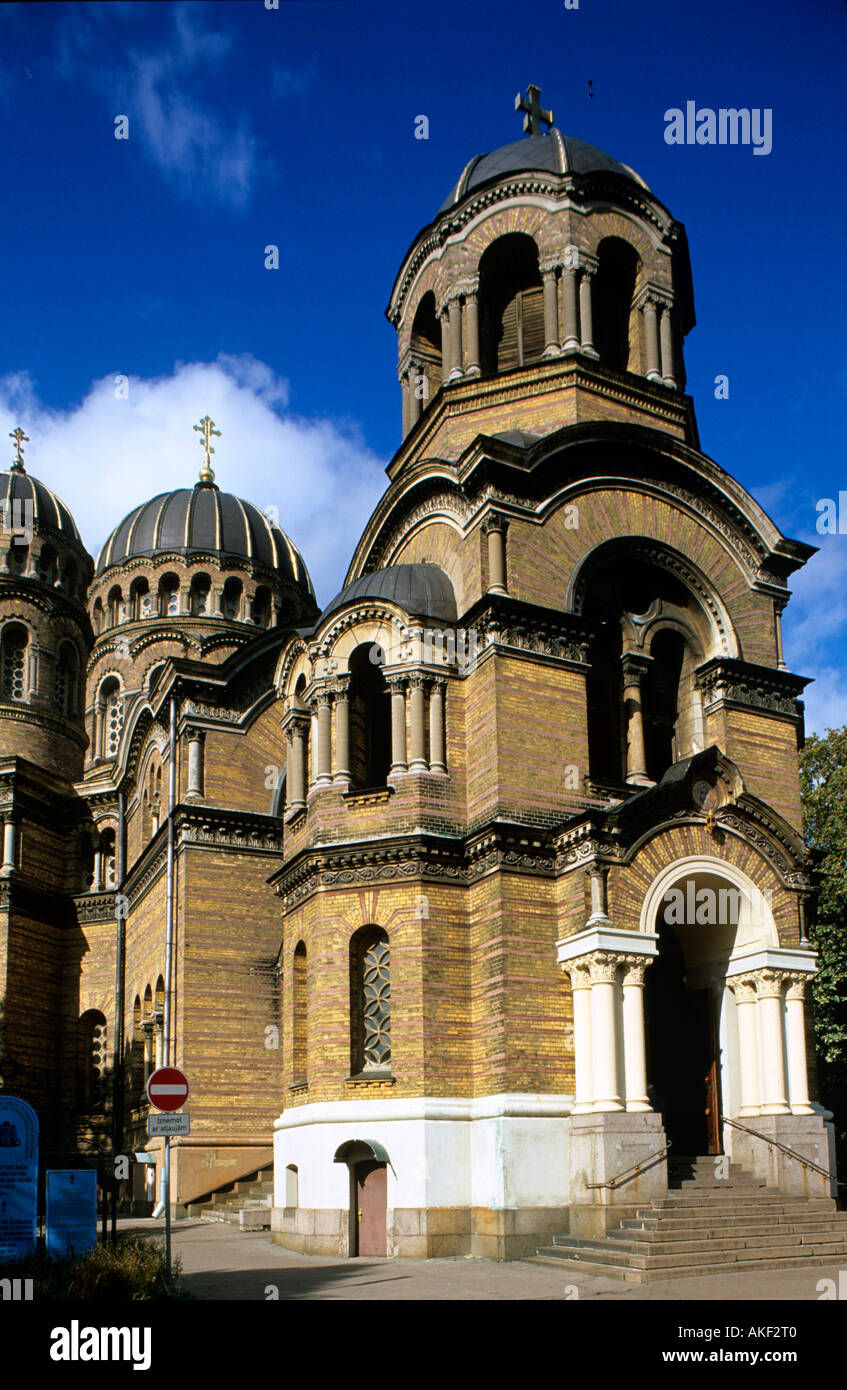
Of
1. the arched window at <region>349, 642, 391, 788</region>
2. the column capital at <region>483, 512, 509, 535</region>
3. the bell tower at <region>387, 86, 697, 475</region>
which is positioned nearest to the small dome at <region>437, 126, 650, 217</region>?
the bell tower at <region>387, 86, 697, 475</region>

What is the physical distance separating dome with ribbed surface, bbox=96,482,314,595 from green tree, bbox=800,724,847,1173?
17.1 m

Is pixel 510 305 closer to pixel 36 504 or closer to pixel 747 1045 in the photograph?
pixel 747 1045

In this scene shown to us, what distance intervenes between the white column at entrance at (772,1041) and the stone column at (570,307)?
11.7m

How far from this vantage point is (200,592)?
132 ft

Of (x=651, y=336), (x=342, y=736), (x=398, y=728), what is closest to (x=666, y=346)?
(x=651, y=336)

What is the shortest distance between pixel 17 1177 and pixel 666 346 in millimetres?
19559

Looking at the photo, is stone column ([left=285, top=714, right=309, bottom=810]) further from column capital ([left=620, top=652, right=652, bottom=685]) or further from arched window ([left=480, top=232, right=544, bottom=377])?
arched window ([left=480, top=232, right=544, bottom=377])

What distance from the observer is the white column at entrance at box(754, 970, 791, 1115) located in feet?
65.0

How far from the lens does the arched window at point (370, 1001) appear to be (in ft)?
66.1

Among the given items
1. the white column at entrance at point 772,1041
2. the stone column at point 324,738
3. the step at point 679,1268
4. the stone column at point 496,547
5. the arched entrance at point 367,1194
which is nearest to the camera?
the step at point 679,1268

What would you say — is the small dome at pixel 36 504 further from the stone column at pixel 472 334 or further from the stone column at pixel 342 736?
the stone column at pixel 342 736

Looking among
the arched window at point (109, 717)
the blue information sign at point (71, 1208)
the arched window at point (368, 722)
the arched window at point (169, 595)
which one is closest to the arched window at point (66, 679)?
the arched window at point (109, 717)
